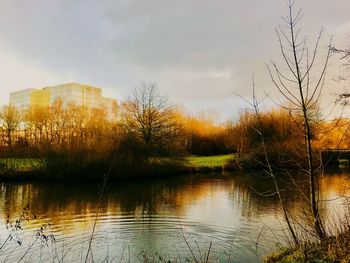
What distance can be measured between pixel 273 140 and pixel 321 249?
3476cm

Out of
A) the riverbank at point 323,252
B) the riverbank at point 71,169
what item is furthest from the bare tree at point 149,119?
the riverbank at point 323,252

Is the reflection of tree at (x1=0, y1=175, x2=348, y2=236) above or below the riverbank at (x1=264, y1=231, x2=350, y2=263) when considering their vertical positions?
below

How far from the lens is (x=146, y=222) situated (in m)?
Result: 14.1

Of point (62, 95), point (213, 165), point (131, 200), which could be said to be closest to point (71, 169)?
point (131, 200)

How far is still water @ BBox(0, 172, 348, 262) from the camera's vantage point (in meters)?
9.93

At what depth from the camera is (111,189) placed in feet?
80.4

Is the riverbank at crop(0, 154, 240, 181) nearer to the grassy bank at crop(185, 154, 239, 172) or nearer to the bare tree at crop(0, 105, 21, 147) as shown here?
the grassy bank at crop(185, 154, 239, 172)

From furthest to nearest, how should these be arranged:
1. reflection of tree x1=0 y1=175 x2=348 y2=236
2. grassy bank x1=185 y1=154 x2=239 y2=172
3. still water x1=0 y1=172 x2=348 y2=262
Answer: grassy bank x1=185 y1=154 x2=239 y2=172 → reflection of tree x1=0 y1=175 x2=348 y2=236 → still water x1=0 y1=172 x2=348 y2=262

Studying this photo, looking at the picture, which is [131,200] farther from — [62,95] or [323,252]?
[62,95]

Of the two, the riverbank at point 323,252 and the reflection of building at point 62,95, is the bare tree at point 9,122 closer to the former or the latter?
the reflection of building at point 62,95

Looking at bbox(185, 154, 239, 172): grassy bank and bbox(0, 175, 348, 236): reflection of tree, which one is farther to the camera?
bbox(185, 154, 239, 172): grassy bank

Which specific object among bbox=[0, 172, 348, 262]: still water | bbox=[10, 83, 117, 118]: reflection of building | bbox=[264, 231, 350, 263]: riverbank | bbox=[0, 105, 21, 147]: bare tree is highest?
bbox=[10, 83, 117, 118]: reflection of building

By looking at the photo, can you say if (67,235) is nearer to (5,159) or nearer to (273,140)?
(5,159)

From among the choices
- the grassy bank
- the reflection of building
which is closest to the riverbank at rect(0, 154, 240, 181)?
the grassy bank
